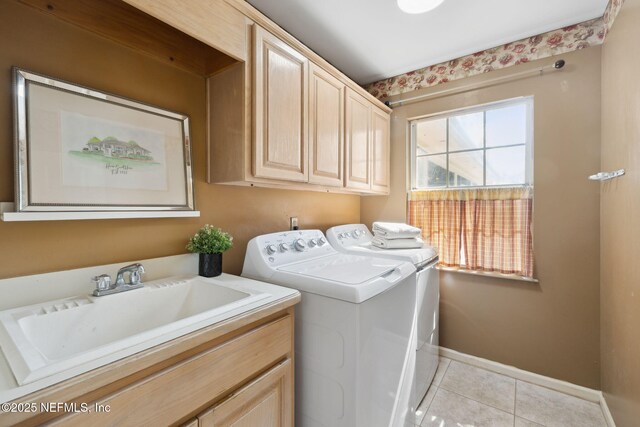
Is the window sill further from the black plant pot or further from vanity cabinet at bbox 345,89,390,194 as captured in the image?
the black plant pot

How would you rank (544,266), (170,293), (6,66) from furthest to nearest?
(544,266) < (170,293) < (6,66)

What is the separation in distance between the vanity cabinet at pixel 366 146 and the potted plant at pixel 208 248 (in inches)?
39.3

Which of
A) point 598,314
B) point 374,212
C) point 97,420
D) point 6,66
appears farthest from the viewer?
point 374,212

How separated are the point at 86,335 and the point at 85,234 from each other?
38cm

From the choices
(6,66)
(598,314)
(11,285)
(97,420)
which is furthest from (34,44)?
(598,314)

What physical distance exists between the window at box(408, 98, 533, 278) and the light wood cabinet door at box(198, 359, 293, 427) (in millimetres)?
1754

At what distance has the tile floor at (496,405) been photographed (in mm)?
1674

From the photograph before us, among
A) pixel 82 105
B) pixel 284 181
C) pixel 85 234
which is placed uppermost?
pixel 82 105

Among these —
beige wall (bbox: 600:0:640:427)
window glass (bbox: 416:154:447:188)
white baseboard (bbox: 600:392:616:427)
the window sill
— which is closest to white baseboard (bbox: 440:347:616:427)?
white baseboard (bbox: 600:392:616:427)

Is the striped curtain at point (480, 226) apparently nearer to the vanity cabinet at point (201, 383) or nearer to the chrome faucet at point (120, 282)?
the vanity cabinet at point (201, 383)

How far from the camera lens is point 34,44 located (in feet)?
3.17

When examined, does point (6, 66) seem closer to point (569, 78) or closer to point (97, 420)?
point (97, 420)

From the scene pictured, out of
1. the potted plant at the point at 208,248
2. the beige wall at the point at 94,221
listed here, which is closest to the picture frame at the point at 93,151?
the beige wall at the point at 94,221

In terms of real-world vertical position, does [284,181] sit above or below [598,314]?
above
